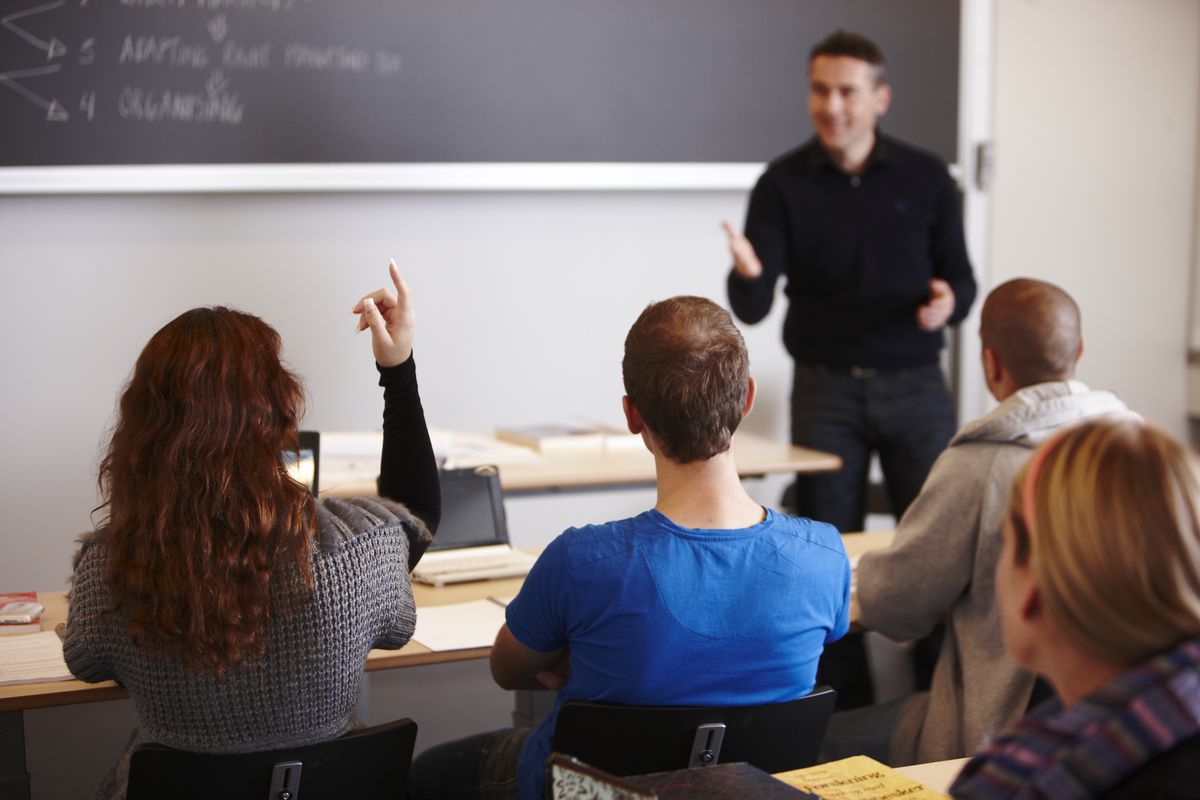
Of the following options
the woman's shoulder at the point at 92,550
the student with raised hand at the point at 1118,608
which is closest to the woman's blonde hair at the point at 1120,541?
the student with raised hand at the point at 1118,608

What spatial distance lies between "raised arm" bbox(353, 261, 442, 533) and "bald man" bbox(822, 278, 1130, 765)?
0.79 metres

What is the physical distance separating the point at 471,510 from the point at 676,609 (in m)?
1.04

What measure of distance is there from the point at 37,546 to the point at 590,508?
5.41 feet

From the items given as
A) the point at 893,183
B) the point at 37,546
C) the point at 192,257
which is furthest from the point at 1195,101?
the point at 37,546

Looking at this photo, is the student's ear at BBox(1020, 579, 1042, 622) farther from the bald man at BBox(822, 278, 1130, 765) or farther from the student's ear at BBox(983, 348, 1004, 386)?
the student's ear at BBox(983, 348, 1004, 386)

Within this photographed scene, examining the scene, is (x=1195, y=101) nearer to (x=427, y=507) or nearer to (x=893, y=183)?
(x=893, y=183)

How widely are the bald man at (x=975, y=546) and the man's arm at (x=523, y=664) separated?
678mm

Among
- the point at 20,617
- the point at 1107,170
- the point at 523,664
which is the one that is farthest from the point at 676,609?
the point at 1107,170

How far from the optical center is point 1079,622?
0.83 metres

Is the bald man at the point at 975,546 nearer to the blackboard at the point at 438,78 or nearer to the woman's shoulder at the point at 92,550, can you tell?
the woman's shoulder at the point at 92,550

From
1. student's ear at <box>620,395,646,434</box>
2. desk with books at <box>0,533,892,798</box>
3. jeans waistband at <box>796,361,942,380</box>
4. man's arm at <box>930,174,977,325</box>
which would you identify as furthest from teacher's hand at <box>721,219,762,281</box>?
student's ear at <box>620,395,646,434</box>

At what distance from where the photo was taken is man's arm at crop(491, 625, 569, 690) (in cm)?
166

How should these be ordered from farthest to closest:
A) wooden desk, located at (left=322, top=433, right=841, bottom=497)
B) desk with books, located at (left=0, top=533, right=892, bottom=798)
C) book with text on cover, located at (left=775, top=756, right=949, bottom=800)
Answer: wooden desk, located at (left=322, top=433, right=841, bottom=497), desk with books, located at (left=0, top=533, right=892, bottom=798), book with text on cover, located at (left=775, top=756, right=949, bottom=800)

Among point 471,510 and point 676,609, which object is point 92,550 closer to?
point 676,609
